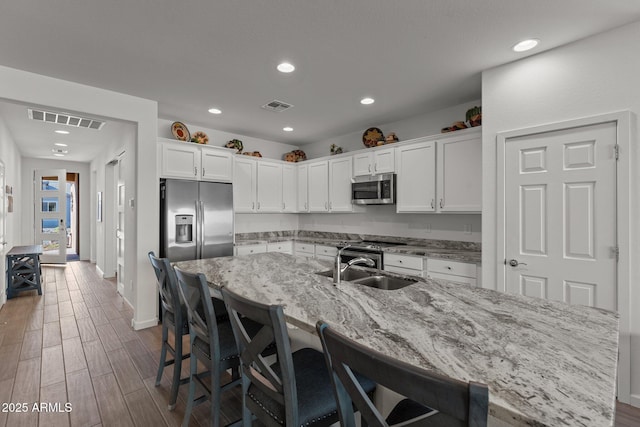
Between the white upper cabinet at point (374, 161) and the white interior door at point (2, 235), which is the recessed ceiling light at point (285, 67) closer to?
the white upper cabinet at point (374, 161)

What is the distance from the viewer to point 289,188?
553 cm

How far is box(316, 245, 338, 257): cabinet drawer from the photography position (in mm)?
4554

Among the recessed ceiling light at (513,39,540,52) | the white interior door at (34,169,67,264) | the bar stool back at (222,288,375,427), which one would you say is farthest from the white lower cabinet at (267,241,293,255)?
the white interior door at (34,169,67,264)

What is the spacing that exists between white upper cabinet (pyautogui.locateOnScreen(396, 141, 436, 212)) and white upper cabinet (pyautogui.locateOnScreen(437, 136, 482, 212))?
10 centimetres

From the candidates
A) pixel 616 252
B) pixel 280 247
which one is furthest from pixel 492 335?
pixel 280 247

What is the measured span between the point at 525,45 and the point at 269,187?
3.82 meters

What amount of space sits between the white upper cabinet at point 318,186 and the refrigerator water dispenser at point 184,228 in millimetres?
2062

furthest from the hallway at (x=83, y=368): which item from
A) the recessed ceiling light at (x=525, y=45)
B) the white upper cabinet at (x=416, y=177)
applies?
the recessed ceiling light at (x=525, y=45)

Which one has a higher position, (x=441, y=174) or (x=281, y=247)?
(x=441, y=174)

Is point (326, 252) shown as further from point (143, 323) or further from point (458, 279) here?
point (143, 323)

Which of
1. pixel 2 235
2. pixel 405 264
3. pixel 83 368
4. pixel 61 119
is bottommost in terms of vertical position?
pixel 83 368

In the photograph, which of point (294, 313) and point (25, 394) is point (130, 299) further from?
point (294, 313)

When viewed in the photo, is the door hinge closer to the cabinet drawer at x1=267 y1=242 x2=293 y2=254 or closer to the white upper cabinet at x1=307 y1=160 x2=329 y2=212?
the white upper cabinet at x1=307 y1=160 x2=329 y2=212

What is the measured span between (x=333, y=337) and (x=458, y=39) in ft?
8.10
